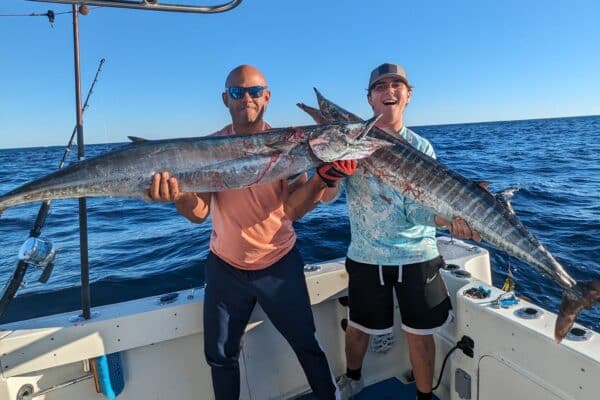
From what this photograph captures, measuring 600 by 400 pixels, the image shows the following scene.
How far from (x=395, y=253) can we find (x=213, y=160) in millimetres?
1293

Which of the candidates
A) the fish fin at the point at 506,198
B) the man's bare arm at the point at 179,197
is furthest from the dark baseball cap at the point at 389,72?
the man's bare arm at the point at 179,197

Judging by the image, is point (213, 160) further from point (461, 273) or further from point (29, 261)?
point (461, 273)

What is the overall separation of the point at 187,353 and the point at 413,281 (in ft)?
5.39

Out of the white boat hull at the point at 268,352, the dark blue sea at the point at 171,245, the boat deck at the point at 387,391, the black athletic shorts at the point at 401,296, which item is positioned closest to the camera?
the white boat hull at the point at 268,352

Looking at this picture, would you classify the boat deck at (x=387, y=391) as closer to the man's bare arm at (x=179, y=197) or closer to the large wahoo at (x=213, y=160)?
the man's bare arm at (x=179, y=197)

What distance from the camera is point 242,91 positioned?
Result: 237 cm

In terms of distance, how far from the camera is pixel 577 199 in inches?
380

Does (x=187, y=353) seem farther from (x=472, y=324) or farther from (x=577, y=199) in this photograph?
(x=577, y=199)

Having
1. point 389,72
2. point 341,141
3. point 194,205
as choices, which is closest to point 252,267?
point 194,205

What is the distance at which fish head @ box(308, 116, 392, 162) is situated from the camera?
2.27 meters

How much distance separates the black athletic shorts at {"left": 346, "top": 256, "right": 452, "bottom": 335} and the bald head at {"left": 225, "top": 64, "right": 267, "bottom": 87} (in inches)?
53.3

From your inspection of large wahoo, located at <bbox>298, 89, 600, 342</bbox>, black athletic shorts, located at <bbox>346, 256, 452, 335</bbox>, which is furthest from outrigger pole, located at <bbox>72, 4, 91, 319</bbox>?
large wahoo, located at <bbox>298, 89, 600, 342</bbox>

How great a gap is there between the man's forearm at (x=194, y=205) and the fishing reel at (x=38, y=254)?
0.81 metres

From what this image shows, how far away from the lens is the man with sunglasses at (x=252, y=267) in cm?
238
